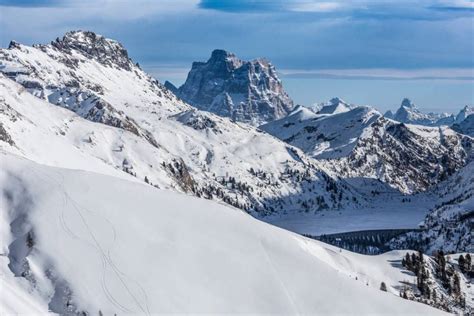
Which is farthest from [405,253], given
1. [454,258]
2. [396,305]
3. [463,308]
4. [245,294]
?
[245,294]

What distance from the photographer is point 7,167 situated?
3563 inches

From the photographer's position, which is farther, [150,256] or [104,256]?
[150,256]

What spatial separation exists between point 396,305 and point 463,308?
37.1m

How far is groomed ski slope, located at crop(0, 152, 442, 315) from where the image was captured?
233ft

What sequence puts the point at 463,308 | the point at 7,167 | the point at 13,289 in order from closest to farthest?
the point at 13,289, the point at 7,167, the point at 463,308

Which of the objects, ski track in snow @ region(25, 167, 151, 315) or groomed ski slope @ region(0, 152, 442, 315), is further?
groomed ski slope @ region(0, 152, 442, 315)

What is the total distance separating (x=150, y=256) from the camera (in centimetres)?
7631

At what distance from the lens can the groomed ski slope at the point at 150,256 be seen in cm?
7094

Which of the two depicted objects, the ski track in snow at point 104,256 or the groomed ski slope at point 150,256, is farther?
the groomed ski slope at point 150,256

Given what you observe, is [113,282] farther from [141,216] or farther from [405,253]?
[405,253]

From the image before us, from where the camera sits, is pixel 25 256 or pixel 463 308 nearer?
pixel 25 256

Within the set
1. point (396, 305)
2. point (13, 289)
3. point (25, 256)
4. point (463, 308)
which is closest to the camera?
point (13, 289)

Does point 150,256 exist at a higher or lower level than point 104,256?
lower

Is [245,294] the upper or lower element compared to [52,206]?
lower
